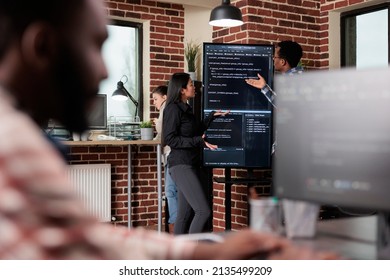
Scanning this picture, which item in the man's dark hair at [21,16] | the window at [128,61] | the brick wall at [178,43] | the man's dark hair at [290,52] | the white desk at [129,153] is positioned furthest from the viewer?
the window at [128,61]

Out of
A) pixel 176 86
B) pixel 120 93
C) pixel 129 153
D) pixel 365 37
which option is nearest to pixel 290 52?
pixel 176 86

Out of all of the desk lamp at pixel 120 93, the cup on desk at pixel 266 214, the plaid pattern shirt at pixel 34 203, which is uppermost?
the desk lamp at pixel 120 93

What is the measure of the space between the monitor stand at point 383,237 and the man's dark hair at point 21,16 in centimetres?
77

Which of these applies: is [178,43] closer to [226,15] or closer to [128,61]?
[128,61]

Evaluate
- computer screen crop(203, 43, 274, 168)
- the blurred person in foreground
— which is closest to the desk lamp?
computer screen crop(203, 43, 274, 168)

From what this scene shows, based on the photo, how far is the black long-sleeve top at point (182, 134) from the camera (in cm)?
381

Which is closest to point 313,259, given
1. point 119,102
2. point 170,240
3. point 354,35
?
point 170,240

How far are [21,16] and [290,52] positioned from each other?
3356mm

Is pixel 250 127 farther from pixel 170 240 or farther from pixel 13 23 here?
pixel 13 23

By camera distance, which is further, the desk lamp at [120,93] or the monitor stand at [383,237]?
the desk lamp at [120,93]

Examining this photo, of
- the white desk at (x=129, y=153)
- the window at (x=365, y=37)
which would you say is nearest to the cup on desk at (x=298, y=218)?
the white desk at (x=129, y=153)

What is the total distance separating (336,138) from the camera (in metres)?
1.08

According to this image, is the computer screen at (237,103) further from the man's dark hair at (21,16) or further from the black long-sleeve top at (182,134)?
the man's dark hair at (21,16)

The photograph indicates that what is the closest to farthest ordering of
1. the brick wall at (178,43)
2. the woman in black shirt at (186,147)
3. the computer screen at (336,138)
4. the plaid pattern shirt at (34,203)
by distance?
1. the plaid pattern shirt at (34,203)
2. the computer screen at (336,138)
3. the woman in black shirt at (186,147)
4. the brick wall at (178,43)
